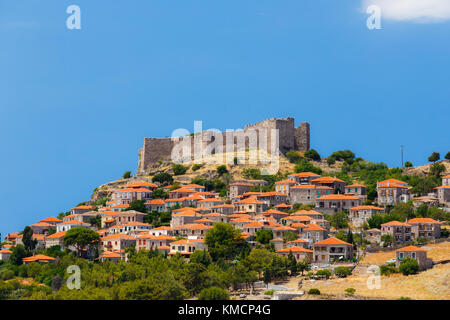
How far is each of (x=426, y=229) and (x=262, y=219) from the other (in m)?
13.7

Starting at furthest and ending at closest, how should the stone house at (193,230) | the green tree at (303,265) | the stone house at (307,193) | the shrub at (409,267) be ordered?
the stone house at (307,193)
the stone house at (193,230)
the green tree at (303,265)
the shrub at (409,267)

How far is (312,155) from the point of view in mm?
97125

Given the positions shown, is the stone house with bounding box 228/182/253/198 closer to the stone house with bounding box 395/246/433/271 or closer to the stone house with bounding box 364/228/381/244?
the stone house with bounding box 364/228/381/244

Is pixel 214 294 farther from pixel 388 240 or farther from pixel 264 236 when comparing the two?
pixel 388 240

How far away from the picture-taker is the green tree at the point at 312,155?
9712 centimetres

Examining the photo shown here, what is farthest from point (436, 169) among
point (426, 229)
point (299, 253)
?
point (299, 253)

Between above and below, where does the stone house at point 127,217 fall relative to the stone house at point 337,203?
below

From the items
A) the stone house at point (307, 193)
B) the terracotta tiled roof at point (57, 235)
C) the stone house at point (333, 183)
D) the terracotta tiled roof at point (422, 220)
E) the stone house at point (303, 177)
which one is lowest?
the terracotta tiled roof at point (57, 235)

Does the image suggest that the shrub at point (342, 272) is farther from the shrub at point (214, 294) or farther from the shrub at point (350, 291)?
the shrub at point (214, 294)

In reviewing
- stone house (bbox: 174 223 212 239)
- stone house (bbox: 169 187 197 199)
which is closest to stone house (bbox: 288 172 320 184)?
stone house (bbox: 169 187 197 199)

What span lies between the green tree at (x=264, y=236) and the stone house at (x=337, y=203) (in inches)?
380

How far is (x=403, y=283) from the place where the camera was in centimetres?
5447

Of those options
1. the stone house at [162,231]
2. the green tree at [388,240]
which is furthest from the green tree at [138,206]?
the green tree at [388,240]

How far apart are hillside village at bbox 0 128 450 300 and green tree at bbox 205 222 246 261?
0.47 m
